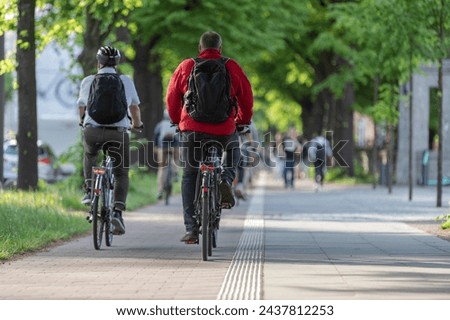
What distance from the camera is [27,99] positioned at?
22.4 metres

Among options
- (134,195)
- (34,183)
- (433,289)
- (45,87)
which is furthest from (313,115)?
(433,289)

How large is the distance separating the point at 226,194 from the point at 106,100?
5.88 ft

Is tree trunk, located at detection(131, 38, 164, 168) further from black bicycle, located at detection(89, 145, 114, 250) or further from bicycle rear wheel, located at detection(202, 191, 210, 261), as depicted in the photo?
bicycle rear wheel, located at detection(202, 191, 210, 261)

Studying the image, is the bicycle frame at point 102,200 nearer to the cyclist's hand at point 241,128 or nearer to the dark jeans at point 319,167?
the cyclist's hand at point 241,128

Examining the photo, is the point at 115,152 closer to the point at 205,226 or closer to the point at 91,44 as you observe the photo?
the point at 205,226

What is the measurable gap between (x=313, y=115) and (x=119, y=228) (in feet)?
140

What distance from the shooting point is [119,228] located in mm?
14125

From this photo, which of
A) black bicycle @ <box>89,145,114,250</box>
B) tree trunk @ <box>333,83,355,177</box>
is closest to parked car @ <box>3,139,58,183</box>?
tree trunk @ <box>333,83,355,177</box>

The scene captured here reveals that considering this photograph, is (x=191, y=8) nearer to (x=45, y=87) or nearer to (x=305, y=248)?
(x=45, y=87)

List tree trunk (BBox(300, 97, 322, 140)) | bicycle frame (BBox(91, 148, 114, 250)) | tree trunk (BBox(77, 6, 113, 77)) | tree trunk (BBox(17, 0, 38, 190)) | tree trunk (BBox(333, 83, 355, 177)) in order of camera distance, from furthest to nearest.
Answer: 1. tree trunk (BBox(300, 97, 322, 140))
2. tree trunk (BBox(333, 83, 355, 177))
3. tree trunk (BBox(77, 6, 113, 77))
4. tree trunk (BBox(17, 0, 38, 190))
5. bicycle frame (BBox(91, 148, 114, 250))

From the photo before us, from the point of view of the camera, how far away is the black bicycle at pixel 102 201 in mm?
13623

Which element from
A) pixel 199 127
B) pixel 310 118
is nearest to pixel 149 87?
pixel 310 118

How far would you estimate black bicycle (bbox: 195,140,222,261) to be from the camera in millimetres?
12484
